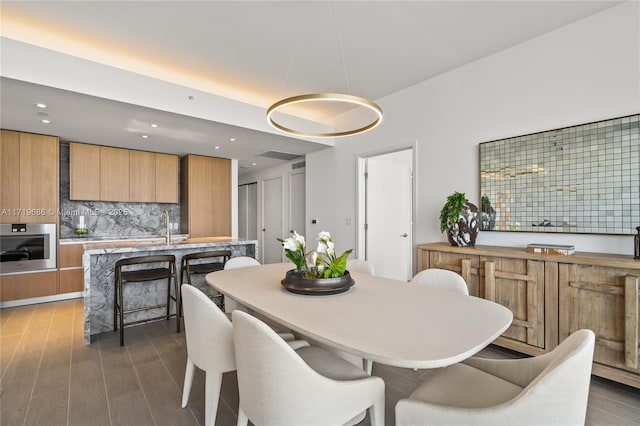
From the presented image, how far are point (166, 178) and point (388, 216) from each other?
395 centimetres

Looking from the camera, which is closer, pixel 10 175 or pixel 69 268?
pixel 10 175

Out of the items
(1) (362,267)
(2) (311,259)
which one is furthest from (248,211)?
(2) (311,259)

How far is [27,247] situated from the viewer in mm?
4141

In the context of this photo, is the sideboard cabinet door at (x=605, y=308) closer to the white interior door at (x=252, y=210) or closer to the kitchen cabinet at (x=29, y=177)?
the kitchen cabinet at (x=29, y=177)

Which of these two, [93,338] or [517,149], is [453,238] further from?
[93,338]

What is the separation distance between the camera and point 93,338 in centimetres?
299

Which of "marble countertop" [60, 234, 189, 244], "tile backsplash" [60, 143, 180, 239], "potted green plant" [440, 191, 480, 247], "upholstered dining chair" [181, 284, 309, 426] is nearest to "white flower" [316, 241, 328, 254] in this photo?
"upholstered dining chair" [181, 284, 309, 426]

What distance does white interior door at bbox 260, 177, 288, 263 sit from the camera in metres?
6.80

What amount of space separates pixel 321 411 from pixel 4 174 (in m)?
5.15

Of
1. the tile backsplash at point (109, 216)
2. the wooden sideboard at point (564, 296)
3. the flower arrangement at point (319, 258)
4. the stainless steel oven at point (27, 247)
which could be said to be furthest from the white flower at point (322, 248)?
the tile backsplash at point (109, 216)

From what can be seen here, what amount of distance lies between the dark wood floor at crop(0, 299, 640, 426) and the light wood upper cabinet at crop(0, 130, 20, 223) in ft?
5.77

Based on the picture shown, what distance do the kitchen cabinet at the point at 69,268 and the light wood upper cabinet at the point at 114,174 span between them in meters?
0.87

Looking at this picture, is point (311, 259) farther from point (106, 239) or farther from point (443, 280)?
point (106, 239)

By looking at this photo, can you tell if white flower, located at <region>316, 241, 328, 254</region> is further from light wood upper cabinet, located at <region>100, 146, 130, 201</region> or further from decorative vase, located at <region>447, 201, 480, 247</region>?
light wood upper cabinet, located at <region>100, 146, 130, 201</region>
